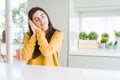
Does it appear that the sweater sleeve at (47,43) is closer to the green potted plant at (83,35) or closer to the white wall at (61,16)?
the white wall at (61,16)

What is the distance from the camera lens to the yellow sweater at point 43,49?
1376 mm

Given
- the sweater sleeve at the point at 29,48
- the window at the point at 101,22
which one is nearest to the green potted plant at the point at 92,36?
the window at the point at 101,22

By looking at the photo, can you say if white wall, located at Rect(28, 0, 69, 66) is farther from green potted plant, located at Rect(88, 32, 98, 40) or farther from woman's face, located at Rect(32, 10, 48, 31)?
woman's face, located at Rect(32, 10, 48, 31)

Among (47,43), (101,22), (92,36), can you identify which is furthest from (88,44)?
(47,43)

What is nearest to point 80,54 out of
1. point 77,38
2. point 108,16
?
point 77,38

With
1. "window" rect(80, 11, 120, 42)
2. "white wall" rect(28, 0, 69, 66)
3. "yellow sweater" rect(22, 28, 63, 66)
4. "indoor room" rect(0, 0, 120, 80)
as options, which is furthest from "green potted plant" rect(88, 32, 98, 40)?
"yellow sweater" rect(22, 28, 63, 66)

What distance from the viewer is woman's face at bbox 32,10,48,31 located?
4.82 ft

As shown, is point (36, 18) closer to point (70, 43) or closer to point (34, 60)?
point (34, 60)

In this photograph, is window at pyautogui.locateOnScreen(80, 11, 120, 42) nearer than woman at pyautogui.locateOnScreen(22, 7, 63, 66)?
No

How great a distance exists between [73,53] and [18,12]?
5.05 ft

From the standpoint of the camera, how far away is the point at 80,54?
2.30 meters

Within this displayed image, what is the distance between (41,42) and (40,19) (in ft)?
0.64

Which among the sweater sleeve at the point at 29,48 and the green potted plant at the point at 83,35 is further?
the green potted plant at the point at 83,35

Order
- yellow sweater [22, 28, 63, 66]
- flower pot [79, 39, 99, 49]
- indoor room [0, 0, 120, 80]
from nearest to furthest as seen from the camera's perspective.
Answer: indoor room [0, 0, 120, 80] → yellow sweater [22, 28, 63, 66] → flower pot [79, 39, 99, 49]
